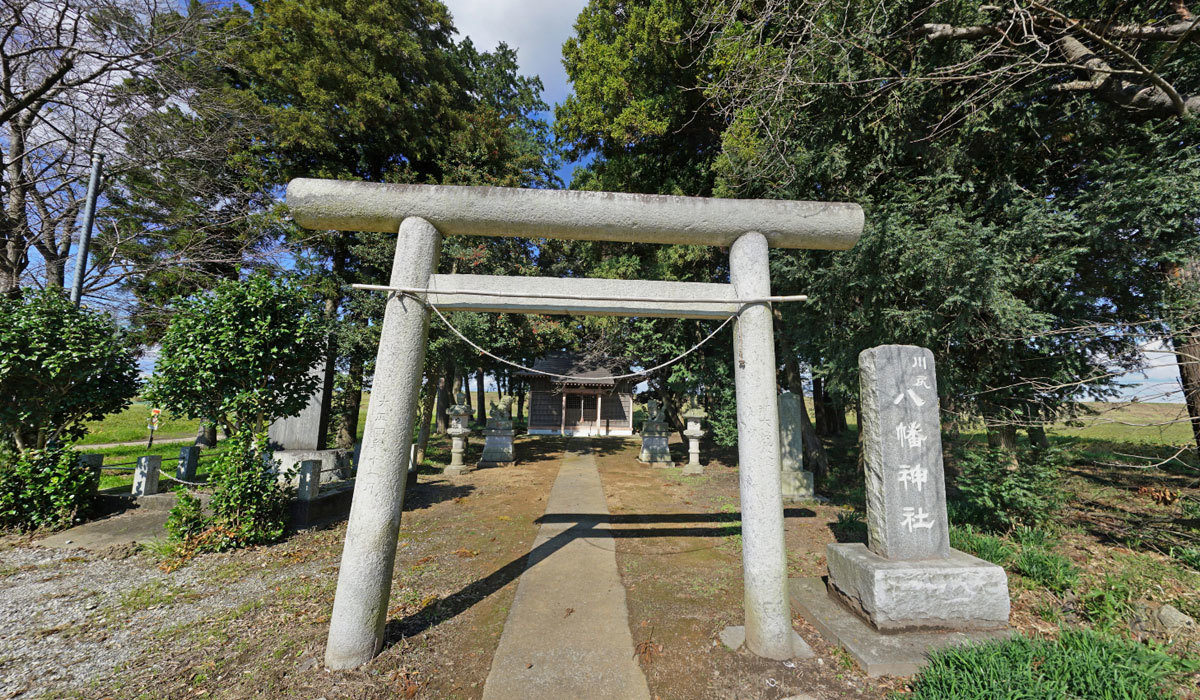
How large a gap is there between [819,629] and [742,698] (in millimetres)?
1160

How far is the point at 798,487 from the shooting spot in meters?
7.61

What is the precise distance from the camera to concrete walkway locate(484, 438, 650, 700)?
2604 millimetres

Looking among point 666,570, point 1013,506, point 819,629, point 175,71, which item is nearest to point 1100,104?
point 1013,506

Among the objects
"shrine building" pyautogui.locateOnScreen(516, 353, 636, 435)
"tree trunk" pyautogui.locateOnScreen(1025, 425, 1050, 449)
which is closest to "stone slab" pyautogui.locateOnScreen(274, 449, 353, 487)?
"tree trunk" pyautogui.locateOnScreen(1025, 425, 1050, 449)

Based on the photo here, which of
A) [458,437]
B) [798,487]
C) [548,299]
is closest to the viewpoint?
[548,299]

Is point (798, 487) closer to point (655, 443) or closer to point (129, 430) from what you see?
point (655, 443)

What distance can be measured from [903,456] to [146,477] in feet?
32.3

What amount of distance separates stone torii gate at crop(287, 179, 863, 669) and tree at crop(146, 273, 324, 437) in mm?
2752

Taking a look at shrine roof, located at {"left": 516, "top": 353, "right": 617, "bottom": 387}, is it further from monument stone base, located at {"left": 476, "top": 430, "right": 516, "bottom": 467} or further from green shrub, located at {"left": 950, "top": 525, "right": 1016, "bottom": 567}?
green shrub, located at {"left": 950, "top": 525, "right": 1016, "bottom": 567}

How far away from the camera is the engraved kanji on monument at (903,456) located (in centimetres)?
333

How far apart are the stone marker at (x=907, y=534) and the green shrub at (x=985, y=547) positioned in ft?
3.20

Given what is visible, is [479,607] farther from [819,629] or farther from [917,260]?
[917,260]

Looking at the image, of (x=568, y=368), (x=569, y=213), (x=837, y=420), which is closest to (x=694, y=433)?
(x=569, y=213)

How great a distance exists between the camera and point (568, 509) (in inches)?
275
